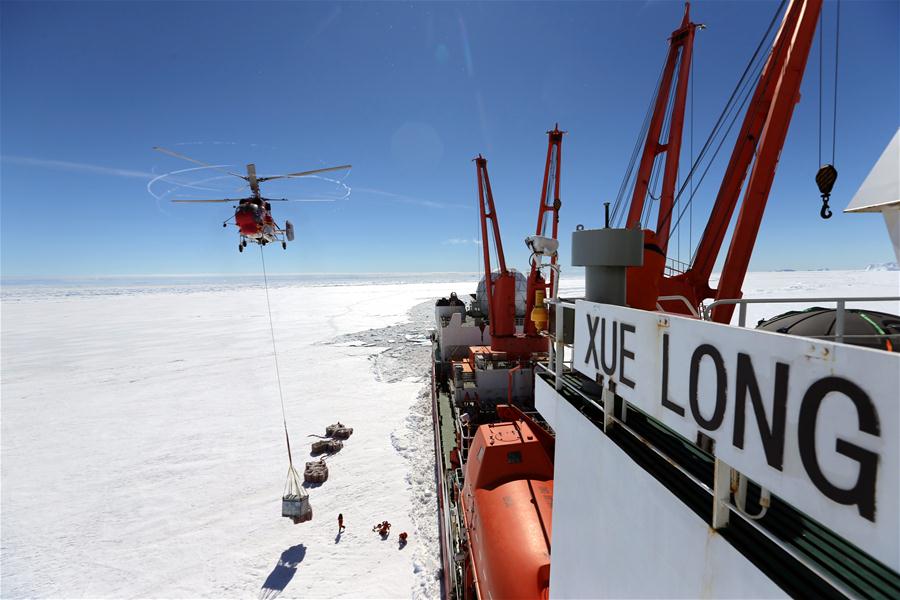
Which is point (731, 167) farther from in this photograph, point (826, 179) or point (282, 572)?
point (282, 572)

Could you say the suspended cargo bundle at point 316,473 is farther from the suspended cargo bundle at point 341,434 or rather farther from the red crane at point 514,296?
the red crane at point 514,296

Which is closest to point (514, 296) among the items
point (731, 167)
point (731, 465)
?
point (731, 167)

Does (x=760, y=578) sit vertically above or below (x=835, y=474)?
below

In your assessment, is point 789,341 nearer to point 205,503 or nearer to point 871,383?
point 871,383

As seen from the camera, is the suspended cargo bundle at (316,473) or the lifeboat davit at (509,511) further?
the suspended cargo bundle at (316,473)

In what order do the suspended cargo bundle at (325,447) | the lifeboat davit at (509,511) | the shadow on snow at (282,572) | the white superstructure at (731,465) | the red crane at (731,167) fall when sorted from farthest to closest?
the suspended cargo bundle at (325,447) → the shadow on snow at (282,572) → the red crane at (731,167) → the lifeboat davit at (509,511) → the white superstructure at (731,465)

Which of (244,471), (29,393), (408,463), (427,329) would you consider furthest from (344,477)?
(427,329)

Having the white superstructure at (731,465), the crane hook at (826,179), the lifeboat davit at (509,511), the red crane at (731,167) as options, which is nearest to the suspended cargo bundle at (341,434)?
the lifeboat davit at (509,511)
